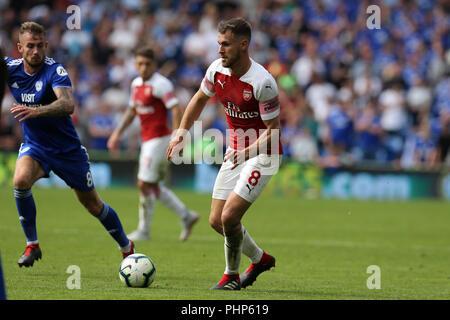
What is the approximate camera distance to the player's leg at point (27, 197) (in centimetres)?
873

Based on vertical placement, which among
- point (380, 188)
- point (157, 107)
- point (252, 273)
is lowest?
point (380, 188)

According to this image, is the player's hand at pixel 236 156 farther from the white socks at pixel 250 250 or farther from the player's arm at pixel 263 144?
the white socks at pixel 250 250

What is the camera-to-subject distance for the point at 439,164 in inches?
854

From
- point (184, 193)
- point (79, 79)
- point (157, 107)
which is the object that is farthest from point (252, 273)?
point (79, 79)

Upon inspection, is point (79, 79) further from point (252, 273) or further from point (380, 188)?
point (252, 273)

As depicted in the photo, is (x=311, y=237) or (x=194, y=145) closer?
(x=311, y=237)

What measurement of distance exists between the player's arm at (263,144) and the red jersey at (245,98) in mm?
63

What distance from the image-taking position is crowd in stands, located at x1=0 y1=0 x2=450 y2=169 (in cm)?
2253

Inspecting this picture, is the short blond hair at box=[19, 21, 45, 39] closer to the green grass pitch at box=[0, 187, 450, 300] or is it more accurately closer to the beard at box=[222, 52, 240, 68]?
the beard at box=[222, 52, 240, 68]

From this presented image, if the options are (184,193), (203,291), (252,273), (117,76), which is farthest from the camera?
(117,76)

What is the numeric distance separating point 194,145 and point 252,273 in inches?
539

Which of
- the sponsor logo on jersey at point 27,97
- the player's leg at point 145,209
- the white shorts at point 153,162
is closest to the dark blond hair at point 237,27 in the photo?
the sponsor logo on jersey at point 27,97

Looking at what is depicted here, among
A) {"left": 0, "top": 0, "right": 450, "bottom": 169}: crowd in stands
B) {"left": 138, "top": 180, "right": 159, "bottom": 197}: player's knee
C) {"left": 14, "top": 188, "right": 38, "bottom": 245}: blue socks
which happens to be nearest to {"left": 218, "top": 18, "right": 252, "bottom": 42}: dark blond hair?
{"left": 14, "top": 188, "right": 38, "bottom": 245}: blue socks

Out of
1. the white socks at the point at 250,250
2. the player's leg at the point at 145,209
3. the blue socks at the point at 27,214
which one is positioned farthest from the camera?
the player's leg at the point at 145,209
